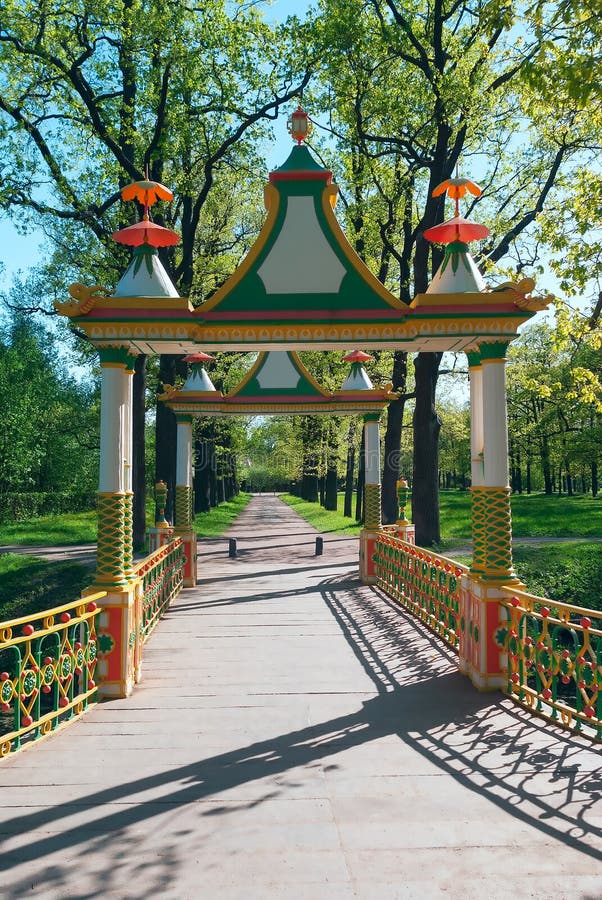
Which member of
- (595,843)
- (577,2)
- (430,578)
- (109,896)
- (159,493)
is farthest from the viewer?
(159,493)

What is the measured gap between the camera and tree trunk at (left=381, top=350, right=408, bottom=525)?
20.4 meters

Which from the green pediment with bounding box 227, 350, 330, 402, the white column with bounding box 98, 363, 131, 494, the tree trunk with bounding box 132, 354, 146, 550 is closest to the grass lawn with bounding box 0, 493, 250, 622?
the tree trunk with bounding box 132, 354, 146, 550

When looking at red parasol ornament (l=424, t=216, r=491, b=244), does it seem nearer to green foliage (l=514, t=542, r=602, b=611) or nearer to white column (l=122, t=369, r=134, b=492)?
white column (l=122, t=369, r=134, b=492)

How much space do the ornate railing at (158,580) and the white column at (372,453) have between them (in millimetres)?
4358

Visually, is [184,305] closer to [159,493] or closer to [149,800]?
[149,800]

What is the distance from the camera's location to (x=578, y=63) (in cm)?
813

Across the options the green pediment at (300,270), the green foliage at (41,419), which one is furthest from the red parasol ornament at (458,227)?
the green foliage at (41,419)

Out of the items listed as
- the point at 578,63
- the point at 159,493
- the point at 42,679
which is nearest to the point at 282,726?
the point at 42,679

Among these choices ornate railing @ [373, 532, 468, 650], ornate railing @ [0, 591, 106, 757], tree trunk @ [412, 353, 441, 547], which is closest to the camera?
ornate railing @ [0, 591, 106, 757]

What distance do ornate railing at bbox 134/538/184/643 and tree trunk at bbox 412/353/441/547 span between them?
21.5 feet

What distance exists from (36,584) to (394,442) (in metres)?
10.9

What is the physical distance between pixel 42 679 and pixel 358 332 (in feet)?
15.4

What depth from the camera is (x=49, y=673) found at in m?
6.23

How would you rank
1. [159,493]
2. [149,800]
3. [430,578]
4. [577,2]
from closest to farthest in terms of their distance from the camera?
[149,800]
[577,2]
[430,578]
[159,493]
